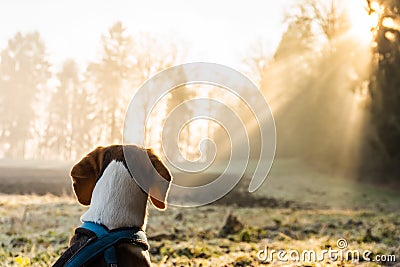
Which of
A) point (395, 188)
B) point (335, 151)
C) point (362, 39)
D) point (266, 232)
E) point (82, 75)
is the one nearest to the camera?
point (266, 232)

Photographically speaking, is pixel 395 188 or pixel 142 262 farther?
pixel 395 188

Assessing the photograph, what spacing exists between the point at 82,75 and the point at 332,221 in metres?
29.6

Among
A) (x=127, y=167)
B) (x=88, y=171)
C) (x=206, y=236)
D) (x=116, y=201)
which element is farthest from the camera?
(x=206, y=236)

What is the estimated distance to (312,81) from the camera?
3105 cm

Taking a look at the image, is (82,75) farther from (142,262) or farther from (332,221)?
(142,262)

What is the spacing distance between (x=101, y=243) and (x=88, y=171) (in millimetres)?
628

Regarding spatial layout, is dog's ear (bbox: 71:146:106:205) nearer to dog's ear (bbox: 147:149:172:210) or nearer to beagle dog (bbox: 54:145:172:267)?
beagle dog (bbox: 54:145:172:267)

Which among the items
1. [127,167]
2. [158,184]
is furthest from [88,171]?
[158,184]

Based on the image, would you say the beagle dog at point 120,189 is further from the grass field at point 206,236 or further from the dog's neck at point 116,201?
the grass field at point 206,236

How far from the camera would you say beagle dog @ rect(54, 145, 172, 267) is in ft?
10.8

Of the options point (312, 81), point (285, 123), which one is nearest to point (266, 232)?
point (312, 81)

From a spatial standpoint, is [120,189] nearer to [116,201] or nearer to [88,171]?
[116,201]

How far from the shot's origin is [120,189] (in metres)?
3.39

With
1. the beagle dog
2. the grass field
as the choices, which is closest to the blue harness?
the beagle dog
